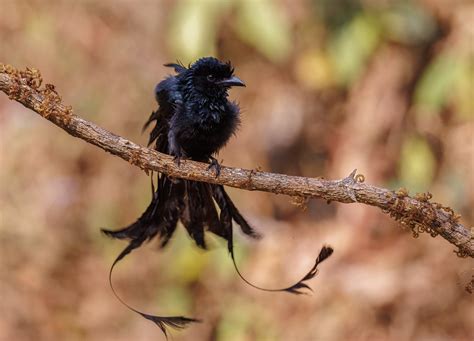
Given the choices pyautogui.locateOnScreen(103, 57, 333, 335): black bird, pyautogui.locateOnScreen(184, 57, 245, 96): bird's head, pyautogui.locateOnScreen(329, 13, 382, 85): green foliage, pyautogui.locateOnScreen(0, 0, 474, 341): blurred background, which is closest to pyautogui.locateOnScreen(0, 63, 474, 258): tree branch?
pyautogui.locateOnScreen(103, 57, 333, 335): black bird

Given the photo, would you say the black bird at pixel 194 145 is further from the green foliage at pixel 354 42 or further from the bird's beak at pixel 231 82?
the green foliage at pixel 354 42

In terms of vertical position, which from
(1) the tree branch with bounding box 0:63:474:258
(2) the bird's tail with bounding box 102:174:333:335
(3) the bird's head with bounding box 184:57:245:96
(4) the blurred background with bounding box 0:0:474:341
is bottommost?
(1) the tree branch with bounding box 0:63:474:258

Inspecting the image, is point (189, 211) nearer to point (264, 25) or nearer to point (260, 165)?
point (264, 25)

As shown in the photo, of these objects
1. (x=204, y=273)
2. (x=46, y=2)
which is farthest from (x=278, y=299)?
(x=46, y=2)

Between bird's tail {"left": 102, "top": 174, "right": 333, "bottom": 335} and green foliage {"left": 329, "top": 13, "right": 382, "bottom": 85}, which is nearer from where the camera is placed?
bird's tail {"left": 102, "top": 174, "right": 333, "bottom": 335}

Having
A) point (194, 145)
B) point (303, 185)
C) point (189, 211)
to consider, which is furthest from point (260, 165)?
point (303, 185)

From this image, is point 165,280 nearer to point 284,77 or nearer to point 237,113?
point 284,77

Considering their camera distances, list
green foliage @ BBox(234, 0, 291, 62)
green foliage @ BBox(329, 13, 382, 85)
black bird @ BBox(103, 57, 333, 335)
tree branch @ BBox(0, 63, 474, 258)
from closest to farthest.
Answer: tree branch @ BBox(0, 63, 474, 258), black bird @ BBox(103, 57, 333, 335), green foliage @ BBox(234, 0, 291, 62), green foliage @ BBox(329, 13, 382, 85)

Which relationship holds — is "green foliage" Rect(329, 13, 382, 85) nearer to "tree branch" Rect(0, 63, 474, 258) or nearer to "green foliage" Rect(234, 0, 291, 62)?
"green foliage" Rect(234, 0, 291, 62)

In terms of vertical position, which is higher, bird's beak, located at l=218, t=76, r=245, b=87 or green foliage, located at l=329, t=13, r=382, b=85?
green foliage, located at l=329, t=13, r=382, b=85
